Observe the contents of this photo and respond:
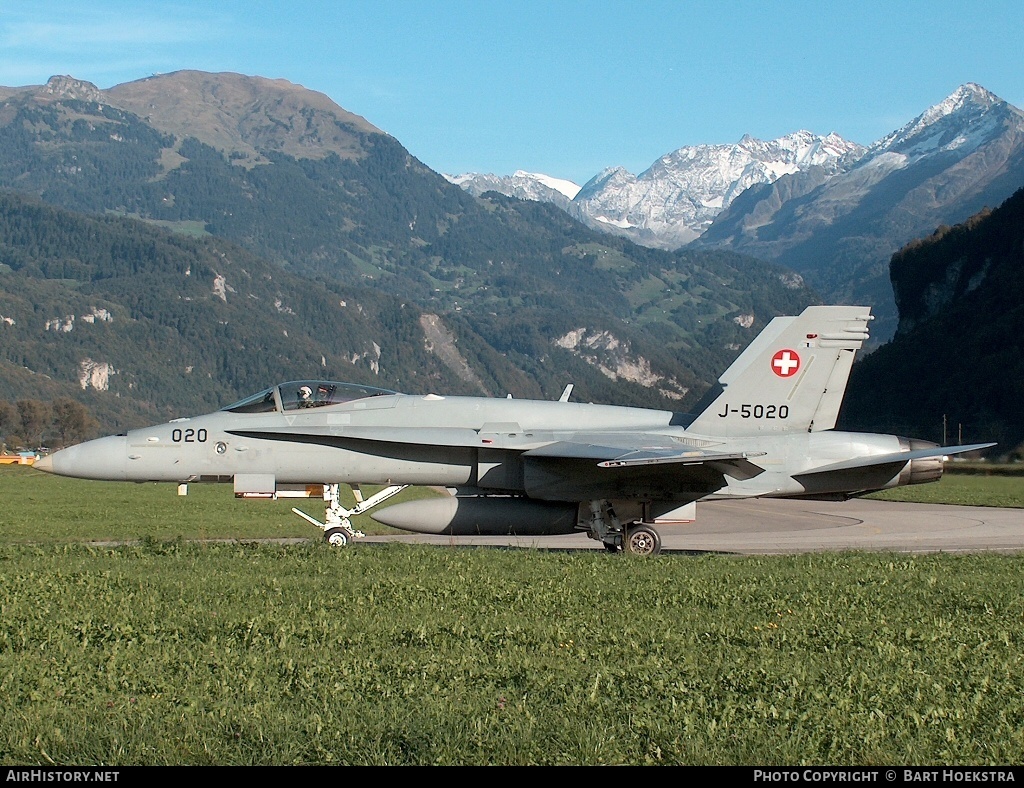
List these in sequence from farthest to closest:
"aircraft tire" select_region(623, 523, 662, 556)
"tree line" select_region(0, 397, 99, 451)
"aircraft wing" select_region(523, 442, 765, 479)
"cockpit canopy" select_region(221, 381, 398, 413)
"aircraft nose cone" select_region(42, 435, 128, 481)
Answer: "tree line" select_region(0, 397, 99, 451) < "cockpit canopy" select_region(221, 381, 398, 413) < "aircraft tire" select_region(623, 523, 662, 556) < "aircraft nose cone" select_region(42, 435, 128, 481) < "aircraft wing" select_region(523, 442, 765, 479)

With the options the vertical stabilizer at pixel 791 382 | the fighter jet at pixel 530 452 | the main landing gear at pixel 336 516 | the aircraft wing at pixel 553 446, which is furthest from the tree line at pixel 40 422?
the vertical stabilizer at pixel 791 382

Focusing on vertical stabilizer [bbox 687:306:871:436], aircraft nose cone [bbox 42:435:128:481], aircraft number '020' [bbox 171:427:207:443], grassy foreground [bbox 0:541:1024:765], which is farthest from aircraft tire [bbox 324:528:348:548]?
vertical stabilizer [bbox 687:306:871:436]

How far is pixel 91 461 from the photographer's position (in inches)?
722

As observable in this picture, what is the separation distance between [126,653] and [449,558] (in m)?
6.34

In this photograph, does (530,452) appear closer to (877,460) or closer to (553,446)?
(553,446)

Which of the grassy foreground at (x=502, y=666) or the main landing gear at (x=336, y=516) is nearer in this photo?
the grassy foreground at (x=502, y=666)

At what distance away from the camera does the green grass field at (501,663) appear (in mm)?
6496

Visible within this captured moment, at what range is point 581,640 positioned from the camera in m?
9.27

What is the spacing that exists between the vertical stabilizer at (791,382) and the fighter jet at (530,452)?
2 centimetres

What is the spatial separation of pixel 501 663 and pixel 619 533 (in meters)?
10.9

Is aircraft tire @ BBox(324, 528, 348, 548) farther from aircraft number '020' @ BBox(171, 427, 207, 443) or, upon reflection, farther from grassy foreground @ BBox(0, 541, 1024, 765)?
grassy foreground @ BBox(0, 541, 1024, 765)

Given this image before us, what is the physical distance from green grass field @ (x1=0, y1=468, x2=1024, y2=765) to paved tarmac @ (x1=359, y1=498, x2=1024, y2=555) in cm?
693

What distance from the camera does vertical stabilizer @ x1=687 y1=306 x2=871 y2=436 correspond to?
19.8m

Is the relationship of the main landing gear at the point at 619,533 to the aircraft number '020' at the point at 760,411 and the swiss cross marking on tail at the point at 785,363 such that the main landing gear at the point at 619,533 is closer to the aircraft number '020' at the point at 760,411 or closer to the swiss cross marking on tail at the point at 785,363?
the aircraft number '020' at the point at 760,411
